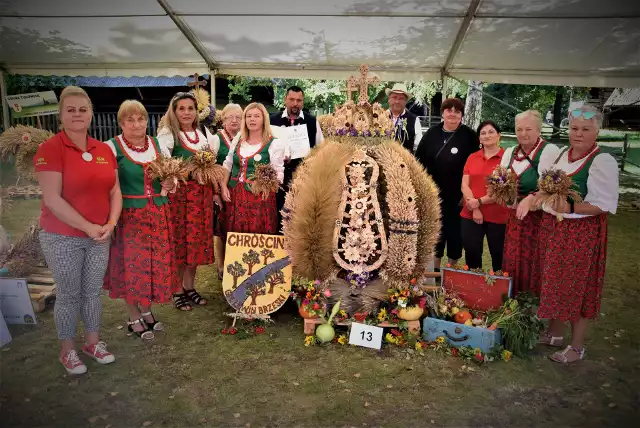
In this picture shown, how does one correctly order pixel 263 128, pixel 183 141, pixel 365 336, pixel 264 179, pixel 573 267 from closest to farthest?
pixel 573 267
pixel 365 336
pixel 264 179
pixel 183 141
pixel 263 128

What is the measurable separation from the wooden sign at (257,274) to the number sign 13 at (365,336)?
0.71 metres

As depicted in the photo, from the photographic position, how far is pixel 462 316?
3.70 meters

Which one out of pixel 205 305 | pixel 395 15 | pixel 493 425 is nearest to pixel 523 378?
pixel 493 425

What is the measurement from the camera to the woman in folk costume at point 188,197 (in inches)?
161

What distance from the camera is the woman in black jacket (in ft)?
15.6

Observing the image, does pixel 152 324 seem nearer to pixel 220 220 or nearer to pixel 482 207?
pixel 220 220

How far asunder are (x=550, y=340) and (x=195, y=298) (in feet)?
11.0

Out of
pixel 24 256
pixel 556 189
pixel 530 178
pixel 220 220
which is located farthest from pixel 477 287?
pixel 24 256

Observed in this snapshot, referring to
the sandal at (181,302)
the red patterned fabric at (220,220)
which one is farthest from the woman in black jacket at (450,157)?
the sandal at (181,302)

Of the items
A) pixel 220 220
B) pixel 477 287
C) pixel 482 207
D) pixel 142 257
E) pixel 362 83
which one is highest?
pixel 362 83

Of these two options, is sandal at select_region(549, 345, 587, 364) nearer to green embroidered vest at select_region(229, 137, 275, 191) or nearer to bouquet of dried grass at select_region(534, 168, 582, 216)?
bouquet of dried grass at select_region(534, 168, 582, 216)

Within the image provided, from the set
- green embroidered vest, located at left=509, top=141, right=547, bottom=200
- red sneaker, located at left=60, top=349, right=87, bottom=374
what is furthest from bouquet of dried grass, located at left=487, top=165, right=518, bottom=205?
red sneaker, located at left=60, top=349, right=87, bottom=374

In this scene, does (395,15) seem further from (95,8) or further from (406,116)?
(95,8)

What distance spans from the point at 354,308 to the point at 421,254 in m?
0.76
